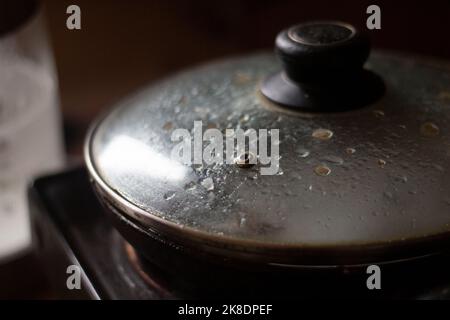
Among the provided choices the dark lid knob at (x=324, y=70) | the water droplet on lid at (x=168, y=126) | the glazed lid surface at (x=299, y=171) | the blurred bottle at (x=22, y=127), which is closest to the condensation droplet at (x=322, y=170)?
the glazed lid surface at (x=299, y=171)

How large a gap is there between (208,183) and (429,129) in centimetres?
39

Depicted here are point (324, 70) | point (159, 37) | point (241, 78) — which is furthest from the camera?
point (159, 37)

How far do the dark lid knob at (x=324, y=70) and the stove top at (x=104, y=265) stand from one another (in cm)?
31

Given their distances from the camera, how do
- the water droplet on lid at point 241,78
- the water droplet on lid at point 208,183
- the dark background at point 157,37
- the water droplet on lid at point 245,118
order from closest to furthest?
1. the water droplet on lid at point 208,183
2. the water droplet on lid at point 245,118
3. the water droplet on lid at point 241,78
4. the dark background at point 157,37

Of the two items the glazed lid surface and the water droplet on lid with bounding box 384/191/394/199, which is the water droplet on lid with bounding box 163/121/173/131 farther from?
the water droplet on lid with bounding box 384/191/394/199

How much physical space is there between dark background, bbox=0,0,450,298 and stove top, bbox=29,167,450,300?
1.15 ft

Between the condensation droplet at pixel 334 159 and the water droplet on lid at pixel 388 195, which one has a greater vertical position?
the condensation droplet at pixel 334 159

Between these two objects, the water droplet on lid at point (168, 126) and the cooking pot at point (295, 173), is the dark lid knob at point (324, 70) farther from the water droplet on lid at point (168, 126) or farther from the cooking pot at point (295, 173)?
the water droplet on lid at point (168, 126)

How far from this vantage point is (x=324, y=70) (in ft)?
3.26

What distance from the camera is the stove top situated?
2.86 feet

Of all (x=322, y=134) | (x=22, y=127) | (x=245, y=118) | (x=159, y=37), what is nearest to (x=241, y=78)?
(x=245, y=118)

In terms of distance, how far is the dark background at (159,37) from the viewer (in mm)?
1752

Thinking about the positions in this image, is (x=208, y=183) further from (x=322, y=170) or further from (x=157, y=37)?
(x=157, y=37)
